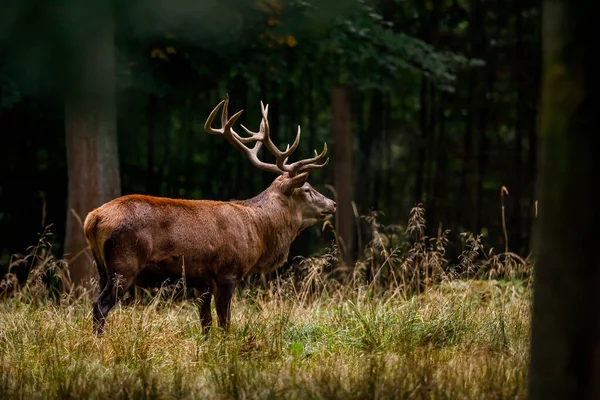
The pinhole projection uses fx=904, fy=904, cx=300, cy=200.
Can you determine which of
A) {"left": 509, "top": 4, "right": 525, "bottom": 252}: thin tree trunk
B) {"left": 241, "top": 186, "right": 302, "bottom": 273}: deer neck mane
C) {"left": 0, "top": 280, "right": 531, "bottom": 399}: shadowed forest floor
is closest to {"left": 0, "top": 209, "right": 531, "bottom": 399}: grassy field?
{"left": 0, "top": 280, "right": 531, "bottom": 399}: shadowed forest floor

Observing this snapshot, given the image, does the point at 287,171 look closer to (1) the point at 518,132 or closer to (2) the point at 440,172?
(1) the point at 518,132

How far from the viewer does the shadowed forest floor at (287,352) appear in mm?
4984

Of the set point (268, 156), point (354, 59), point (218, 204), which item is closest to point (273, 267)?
point (218, 204)

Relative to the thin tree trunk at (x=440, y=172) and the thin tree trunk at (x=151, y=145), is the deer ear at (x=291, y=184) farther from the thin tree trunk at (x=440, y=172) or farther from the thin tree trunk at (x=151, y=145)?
the thin tree trunk at (x=440, y=172)

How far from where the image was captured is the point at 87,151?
10.3 meters

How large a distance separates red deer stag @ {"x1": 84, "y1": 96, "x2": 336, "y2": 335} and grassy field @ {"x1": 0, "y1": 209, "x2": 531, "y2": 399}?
0.31 meters

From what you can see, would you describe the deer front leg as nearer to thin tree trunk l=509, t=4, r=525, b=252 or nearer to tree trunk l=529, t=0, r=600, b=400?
tree trunk l=529, t=0, r=600, b=400

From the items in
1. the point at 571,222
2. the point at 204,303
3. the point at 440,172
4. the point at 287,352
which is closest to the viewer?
the point at 571,222

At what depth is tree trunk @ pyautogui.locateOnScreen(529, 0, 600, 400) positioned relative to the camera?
3762 mm

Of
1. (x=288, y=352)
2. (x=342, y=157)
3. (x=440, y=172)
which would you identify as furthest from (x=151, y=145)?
(x=288, y=352)

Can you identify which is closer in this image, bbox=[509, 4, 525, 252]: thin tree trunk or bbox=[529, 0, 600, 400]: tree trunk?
bbox=[529, 0, 600, 400]: tree trunk

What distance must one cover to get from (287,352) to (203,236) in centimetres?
173

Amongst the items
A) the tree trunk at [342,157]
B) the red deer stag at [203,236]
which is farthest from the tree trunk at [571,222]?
the tree trunk at [342,157]

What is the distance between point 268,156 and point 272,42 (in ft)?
9.19
